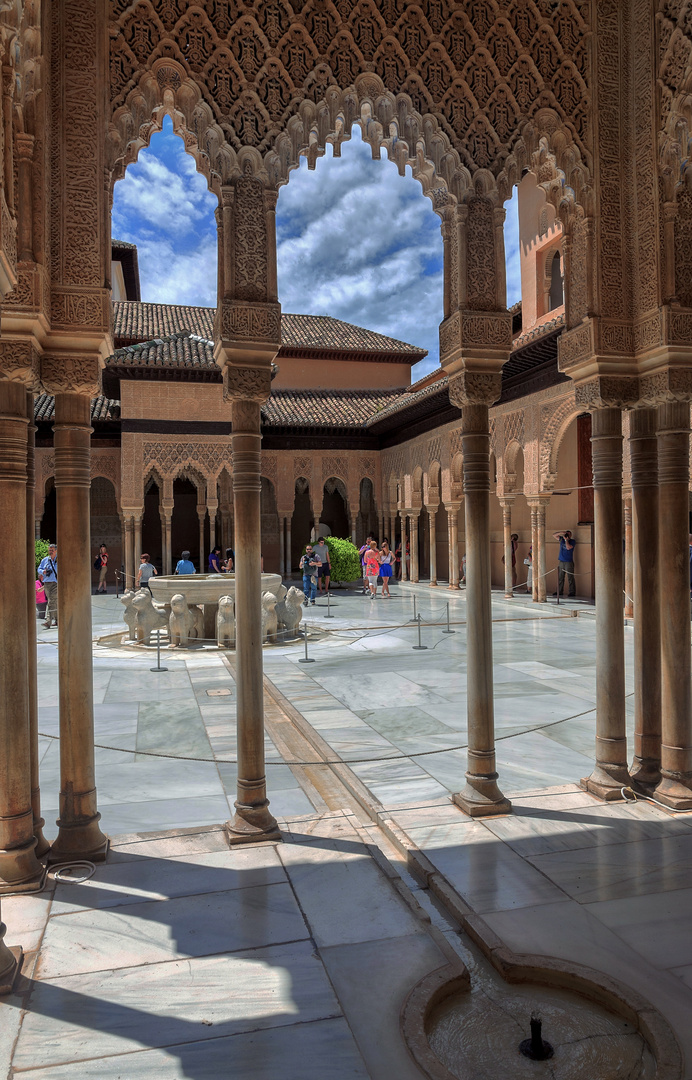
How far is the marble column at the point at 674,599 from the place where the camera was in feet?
13.7

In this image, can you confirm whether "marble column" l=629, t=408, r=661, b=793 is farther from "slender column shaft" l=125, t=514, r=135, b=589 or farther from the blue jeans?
"slender column shaft" l=125, t=514, r=135, b=589

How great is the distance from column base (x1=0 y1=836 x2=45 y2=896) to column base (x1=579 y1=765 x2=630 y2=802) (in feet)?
9.82

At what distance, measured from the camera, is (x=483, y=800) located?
13.1ft

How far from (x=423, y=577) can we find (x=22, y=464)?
74.5 ft

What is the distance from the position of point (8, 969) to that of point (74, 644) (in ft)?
4.80

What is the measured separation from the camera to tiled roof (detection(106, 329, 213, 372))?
776 inches

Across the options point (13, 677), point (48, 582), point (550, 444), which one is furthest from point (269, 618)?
point (550, 444)

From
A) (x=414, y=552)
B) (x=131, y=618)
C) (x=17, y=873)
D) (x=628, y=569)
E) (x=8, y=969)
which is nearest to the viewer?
(x=8, y=969)

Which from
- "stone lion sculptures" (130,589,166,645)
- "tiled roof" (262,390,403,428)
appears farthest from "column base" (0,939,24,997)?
"tiled roof" (262,390,403,428)

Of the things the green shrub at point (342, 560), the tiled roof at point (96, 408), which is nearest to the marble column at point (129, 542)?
the tiled roof at point (96, 408)

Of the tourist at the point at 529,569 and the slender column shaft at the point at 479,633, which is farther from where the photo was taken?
the tourist at the point at 529,569

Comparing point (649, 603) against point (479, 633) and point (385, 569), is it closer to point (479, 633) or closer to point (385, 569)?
point (479, 633)

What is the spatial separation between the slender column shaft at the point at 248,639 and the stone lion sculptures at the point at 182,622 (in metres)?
6.41

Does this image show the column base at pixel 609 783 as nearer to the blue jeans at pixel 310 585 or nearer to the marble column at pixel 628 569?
the marble column at pixel 628 569
